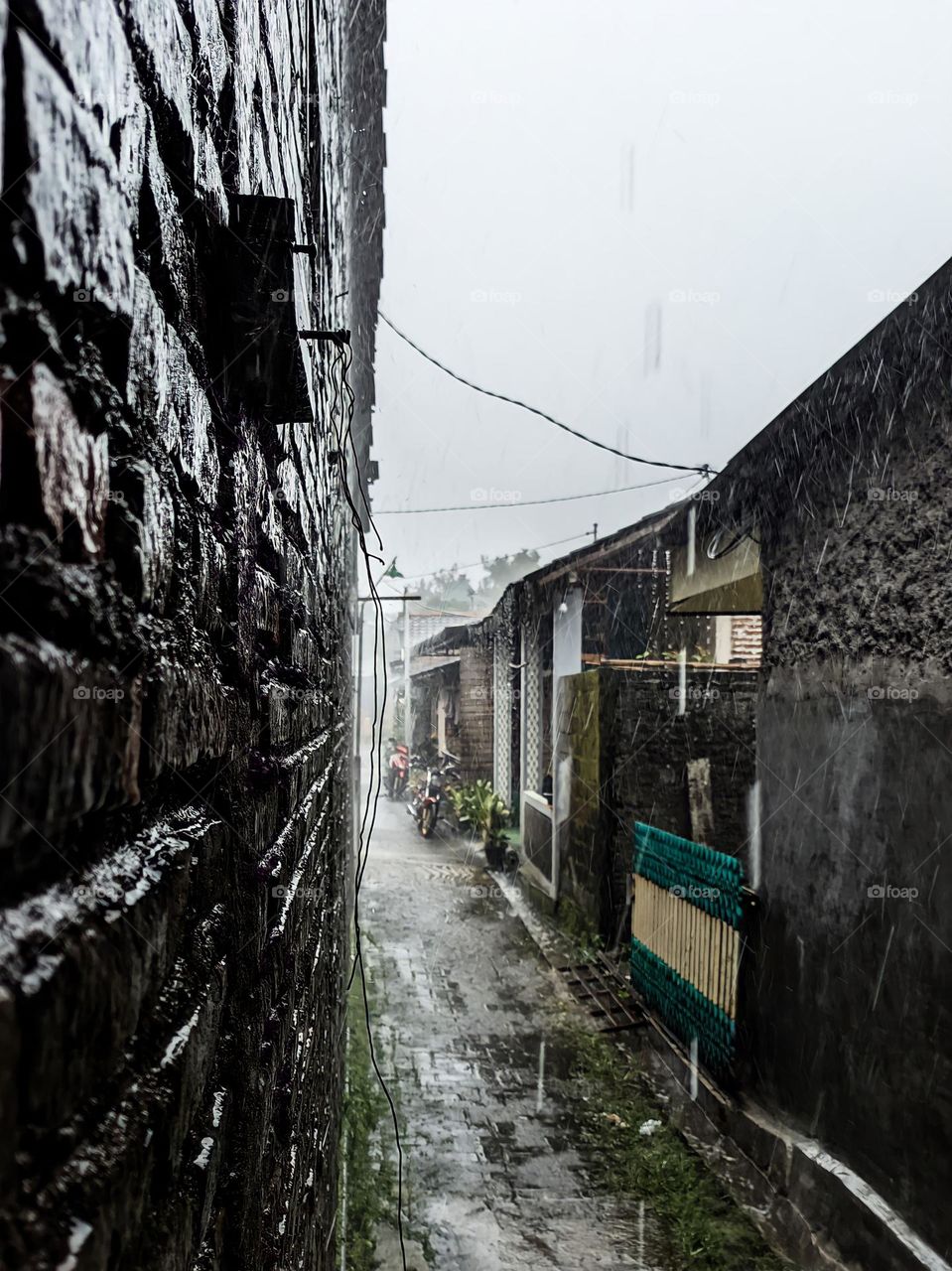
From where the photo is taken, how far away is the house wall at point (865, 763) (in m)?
3.72

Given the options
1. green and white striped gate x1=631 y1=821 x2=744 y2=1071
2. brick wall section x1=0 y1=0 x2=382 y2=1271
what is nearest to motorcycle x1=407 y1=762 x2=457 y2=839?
green and white striped gate x1=631 y1=821 x2=744 y2=1071

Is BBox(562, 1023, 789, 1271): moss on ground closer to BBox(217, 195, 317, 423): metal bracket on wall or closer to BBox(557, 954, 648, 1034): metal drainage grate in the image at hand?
BBox(557, 954, 648, 1034): metal drainage grate

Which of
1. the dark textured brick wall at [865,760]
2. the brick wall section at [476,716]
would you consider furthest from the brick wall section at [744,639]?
Result: the dark textured brick wall at [865,760]

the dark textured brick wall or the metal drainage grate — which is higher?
the dark textured brick wall

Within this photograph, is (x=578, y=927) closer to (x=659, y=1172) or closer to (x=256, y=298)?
(x=659, y=1172)

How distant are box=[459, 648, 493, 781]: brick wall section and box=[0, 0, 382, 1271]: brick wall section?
18224 millimetres

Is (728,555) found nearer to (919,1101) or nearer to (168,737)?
(919,1101)

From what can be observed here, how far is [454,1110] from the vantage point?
225 inches

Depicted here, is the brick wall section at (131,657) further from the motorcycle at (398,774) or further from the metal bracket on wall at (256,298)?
the motorcycle at (398,774)

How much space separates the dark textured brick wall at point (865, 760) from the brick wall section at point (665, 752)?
309cm

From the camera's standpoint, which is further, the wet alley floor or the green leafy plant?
the green leafy plant

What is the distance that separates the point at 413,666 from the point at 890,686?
26149 millimetres

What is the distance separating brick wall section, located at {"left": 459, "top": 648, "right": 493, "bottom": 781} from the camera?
64.0 ft

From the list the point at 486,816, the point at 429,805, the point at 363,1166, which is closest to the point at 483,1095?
the point at 363,1166
